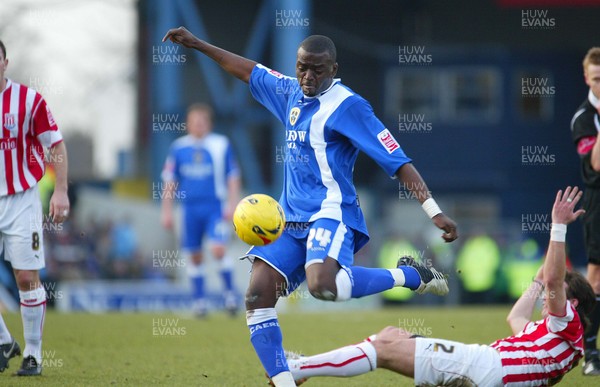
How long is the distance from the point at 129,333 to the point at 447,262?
10.7 m

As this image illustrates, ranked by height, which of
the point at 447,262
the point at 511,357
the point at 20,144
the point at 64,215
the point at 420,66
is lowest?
the point at 447,262

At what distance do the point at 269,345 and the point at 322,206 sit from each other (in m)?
0.94

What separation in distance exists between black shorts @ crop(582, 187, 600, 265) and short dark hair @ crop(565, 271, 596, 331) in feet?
5.81

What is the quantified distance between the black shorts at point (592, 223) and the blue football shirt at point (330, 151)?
8.37 feet

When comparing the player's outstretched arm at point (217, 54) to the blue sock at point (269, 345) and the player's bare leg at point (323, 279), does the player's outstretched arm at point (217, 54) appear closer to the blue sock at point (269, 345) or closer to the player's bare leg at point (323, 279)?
the player's bare leg at point (323, 279)

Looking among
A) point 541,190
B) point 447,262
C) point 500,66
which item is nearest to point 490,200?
point 541,190

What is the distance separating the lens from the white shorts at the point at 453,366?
5.89 metres

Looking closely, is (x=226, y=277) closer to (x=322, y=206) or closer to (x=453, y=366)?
(x=322, y=206)

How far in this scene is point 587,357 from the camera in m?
7.92

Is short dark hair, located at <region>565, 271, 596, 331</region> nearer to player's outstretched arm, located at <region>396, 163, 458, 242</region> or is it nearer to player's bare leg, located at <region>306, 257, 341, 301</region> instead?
player's outstretched arm, located at <region>396, 163, 458, 242</region>

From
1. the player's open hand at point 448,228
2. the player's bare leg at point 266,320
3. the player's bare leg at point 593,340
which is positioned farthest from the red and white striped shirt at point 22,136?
the player's bare leg at point 593,340

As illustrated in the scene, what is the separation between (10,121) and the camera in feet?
24.9

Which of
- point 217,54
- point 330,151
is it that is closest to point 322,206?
point 330,151

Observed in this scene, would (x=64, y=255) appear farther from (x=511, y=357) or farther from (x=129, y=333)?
(x=511, y=357)
